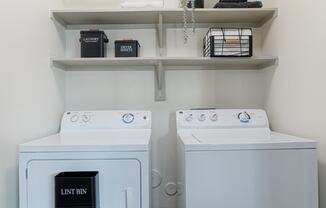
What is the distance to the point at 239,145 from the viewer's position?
133cm

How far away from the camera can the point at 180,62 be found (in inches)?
83.4

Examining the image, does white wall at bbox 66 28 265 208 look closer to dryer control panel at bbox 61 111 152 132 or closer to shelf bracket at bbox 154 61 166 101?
shelf bracket at bbox 154 61 166 101

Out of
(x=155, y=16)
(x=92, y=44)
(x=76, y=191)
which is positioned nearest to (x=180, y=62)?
(x=155, y=16)

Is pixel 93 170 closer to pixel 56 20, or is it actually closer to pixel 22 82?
pixel 22 82

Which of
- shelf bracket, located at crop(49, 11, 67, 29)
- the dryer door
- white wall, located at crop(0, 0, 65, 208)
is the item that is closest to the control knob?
the dryer door

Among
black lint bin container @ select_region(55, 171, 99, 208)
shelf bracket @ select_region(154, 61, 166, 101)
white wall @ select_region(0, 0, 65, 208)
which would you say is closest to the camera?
black lint bin container @ select_region(55, 171, 99, 208)

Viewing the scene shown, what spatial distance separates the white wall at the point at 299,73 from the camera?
4.79 feet

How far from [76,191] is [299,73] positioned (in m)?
1.41

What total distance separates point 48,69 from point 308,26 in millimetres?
1661

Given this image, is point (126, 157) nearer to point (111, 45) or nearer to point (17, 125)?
point (17, 125)

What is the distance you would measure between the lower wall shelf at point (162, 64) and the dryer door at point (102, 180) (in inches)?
34.2

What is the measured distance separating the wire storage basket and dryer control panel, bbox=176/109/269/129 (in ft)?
1.37

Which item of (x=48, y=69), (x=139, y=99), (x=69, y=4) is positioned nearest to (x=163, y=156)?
(x=139, y=99)

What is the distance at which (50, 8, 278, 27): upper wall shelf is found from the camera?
6.48 ft
